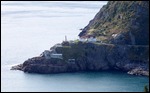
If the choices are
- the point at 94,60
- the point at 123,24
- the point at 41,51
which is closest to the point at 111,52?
the point at 94,60

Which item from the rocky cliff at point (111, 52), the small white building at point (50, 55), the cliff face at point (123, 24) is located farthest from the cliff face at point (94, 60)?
the cliff face at point (123, 24)

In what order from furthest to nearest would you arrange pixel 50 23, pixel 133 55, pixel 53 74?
pixel 50 23, pixel 133 55, pixel 53 74

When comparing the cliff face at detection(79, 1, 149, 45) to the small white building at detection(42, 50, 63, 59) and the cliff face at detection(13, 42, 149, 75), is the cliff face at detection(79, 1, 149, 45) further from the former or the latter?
the small white building at detection(42, 50, 63, 59)

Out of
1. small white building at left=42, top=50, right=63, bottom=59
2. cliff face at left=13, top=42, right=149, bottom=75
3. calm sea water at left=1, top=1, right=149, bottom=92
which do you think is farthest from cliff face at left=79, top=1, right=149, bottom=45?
small white building at left=42, top=50, right=63, bottom=59

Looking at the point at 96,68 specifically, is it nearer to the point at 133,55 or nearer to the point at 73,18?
the point at 133,55

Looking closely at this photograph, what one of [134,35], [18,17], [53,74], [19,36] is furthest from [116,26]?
[18,17]
